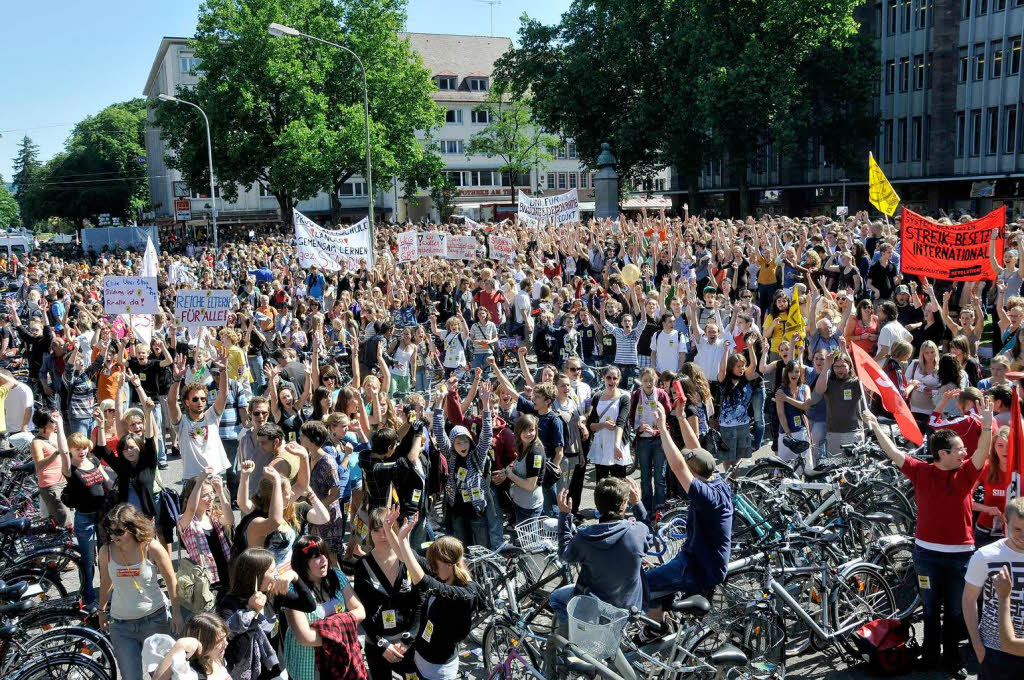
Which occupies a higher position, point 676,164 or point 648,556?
point 676,164

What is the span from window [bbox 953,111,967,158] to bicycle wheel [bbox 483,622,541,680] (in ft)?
149

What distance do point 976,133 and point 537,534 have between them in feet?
144

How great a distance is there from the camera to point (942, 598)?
6000 millimetres

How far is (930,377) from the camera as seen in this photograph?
30.9 ft

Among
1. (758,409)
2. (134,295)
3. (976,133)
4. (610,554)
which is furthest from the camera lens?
(976,133)

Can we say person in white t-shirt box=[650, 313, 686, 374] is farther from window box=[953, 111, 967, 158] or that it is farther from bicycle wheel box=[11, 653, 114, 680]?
window box=[953, 111, 967, 158]

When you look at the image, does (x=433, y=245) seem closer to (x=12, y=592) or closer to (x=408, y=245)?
(x=408, y=245)

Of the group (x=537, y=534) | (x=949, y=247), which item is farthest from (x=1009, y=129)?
(x=537, y=534)

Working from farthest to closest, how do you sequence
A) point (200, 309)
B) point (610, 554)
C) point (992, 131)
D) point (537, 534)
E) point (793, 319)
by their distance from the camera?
point (992, 131)
point (200, 309)
point (793, 319)
point (537, 534)
point (610, 554)

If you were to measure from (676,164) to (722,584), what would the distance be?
40.8 m

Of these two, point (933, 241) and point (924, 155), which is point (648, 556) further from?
point (924, 155)

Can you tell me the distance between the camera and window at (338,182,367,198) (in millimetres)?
78062

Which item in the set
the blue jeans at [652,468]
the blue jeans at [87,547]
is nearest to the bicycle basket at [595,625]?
the blue jeans at [652,468]

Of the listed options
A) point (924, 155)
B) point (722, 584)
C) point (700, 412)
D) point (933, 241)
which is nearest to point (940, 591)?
point (722, 584)
